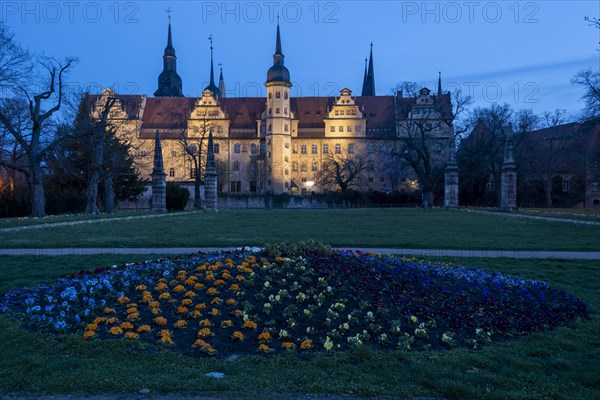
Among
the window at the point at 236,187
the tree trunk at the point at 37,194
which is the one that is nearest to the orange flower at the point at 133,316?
the tree trunk at the point at 37,194

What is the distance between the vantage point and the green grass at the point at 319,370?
4574 millimetres

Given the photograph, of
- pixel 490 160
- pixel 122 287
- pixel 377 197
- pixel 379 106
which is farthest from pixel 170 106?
pixel 122 287

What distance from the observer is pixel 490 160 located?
51.7 meters

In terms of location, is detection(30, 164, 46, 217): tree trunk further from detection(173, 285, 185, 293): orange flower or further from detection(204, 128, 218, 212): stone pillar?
detection(173, 285, 185, 293): orange flower

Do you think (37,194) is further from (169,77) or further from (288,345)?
(169,77)

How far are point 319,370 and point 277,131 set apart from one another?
72.8 metres

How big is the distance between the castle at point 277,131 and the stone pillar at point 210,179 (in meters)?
35.7

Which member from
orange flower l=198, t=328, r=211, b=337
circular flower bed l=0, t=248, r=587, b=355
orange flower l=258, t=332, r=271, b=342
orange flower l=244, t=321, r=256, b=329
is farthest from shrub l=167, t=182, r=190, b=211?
orange flower l=258, t=332, r=271, b=342

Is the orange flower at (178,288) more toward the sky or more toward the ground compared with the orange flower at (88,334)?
more toward the sky

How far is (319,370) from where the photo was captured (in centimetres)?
505

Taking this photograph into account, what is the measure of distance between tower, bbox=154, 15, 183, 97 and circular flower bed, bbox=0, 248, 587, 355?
8528 centimetres

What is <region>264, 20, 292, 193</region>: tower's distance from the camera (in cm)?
7625

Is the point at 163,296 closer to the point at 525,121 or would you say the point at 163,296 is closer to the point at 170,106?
the point at 525,121

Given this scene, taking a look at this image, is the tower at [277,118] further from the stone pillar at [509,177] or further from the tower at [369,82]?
the stone pillar at [509,177]
